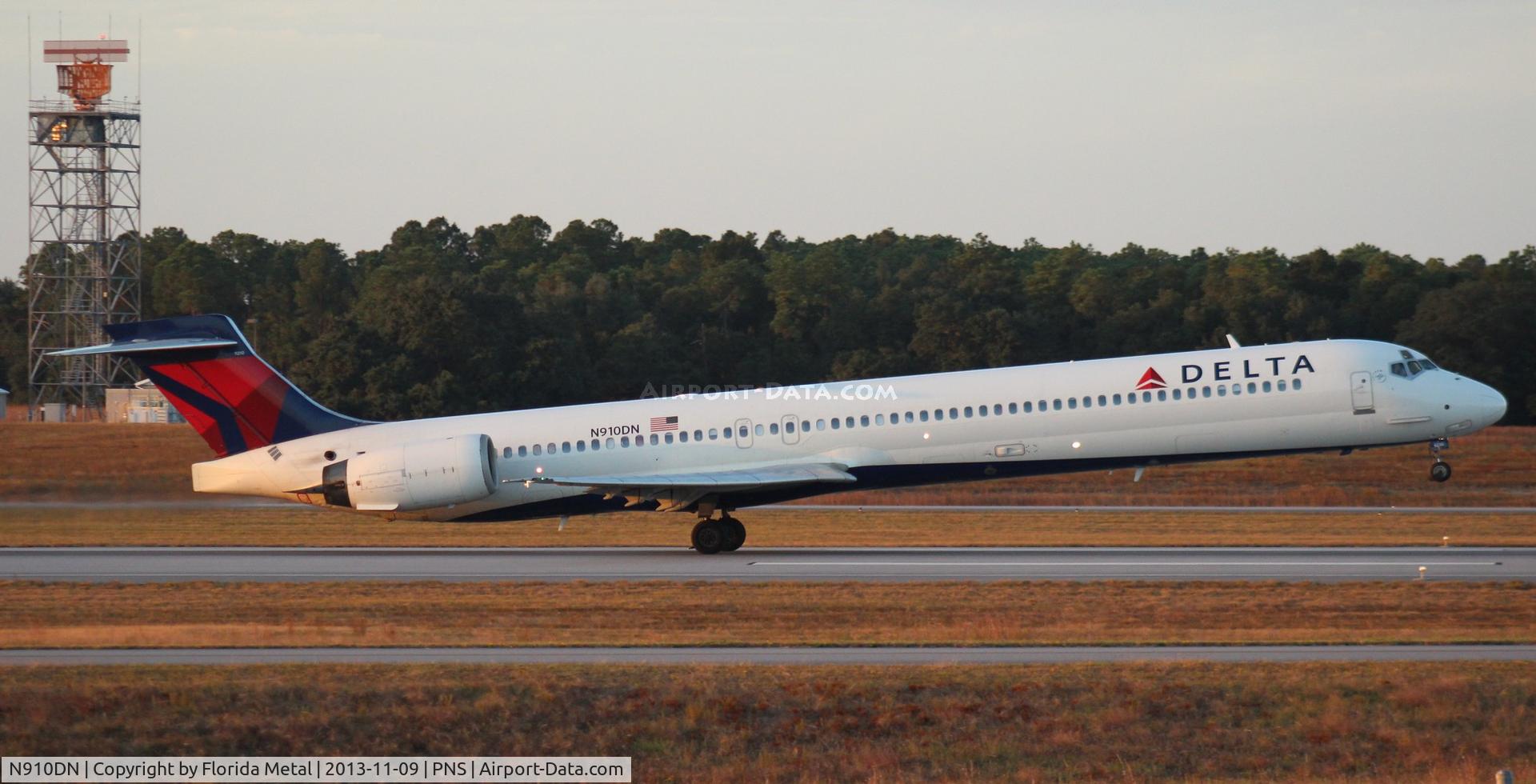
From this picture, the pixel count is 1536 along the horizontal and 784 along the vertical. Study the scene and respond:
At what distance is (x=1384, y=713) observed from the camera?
16.9m

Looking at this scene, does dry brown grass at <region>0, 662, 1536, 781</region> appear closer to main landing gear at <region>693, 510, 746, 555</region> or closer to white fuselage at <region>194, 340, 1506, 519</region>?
white fuselage at <region>194, 340, 1506, 519</region>

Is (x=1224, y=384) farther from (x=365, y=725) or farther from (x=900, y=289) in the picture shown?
(x=900, y=289)

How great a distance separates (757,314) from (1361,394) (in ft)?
200

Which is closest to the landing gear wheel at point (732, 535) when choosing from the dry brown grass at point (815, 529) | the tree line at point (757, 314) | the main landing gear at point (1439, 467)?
the dry brown grass at point (815, 529)

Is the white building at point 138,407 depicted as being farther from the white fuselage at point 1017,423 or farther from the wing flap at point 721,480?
the wing flap at point 721,480

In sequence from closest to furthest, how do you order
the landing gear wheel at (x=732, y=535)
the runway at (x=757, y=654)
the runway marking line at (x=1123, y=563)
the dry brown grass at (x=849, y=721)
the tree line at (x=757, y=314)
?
the dry brown grass at (x=849, y=721) < the runway at (x=757, y=654) < the runway marking line at (x=1123, y=563) < the landing gear wheel at (x=732, y=535) < the tree line at (x=757, y=314)

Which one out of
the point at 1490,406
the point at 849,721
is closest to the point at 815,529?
the point at 1490,406

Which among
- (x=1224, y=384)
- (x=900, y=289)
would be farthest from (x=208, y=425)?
(x=900, y=289)

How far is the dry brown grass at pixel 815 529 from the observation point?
35812mm

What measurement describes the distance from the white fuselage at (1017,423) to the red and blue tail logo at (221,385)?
77cm

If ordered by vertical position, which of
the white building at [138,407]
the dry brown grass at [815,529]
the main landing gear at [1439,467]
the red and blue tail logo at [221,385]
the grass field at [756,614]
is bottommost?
the grass field at [756,614]

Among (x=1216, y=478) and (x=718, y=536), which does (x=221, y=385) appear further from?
(x=1216, y=478)

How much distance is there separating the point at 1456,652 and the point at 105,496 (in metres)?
26.8

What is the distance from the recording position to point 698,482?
32.6 meters
